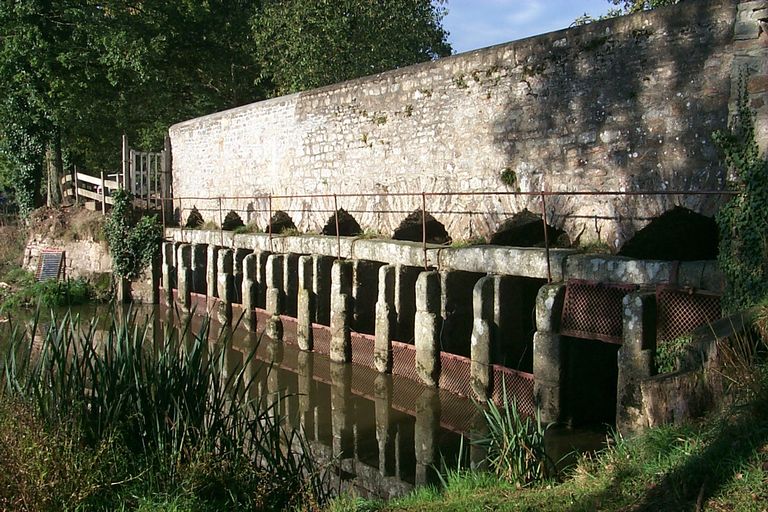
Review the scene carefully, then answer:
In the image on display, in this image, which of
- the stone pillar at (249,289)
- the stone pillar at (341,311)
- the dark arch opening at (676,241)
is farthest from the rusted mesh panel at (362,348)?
the dark arch opening at (676,241)

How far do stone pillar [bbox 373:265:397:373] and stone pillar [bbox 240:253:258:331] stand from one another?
3745 millimetres

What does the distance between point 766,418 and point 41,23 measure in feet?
67.1

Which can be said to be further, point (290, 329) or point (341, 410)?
point (290, 329)

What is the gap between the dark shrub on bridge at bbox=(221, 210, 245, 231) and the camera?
16.2m

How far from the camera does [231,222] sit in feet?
53.7

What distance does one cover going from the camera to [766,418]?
4480 mm

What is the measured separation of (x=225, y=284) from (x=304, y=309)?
295 cm

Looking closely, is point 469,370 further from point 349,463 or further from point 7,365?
point 7,365

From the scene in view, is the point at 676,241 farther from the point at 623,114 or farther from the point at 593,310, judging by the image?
the point at 623,114

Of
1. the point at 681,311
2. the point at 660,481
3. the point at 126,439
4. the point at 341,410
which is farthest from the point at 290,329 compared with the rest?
the point at 660,481

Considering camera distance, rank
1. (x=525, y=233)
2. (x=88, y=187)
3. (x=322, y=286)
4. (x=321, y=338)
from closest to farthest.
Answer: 1. (x=525, y=233)
2. (x=321, y=338)
3. (x=322, y=286)
4. (x=88, y=187)

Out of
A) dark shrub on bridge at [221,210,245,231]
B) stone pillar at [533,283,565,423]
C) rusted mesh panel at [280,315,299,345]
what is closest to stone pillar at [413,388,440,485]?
stone pillar at [533,283,565,423]

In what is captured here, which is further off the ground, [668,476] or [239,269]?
[239,269]

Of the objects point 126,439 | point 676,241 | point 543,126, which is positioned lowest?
point 126,439
